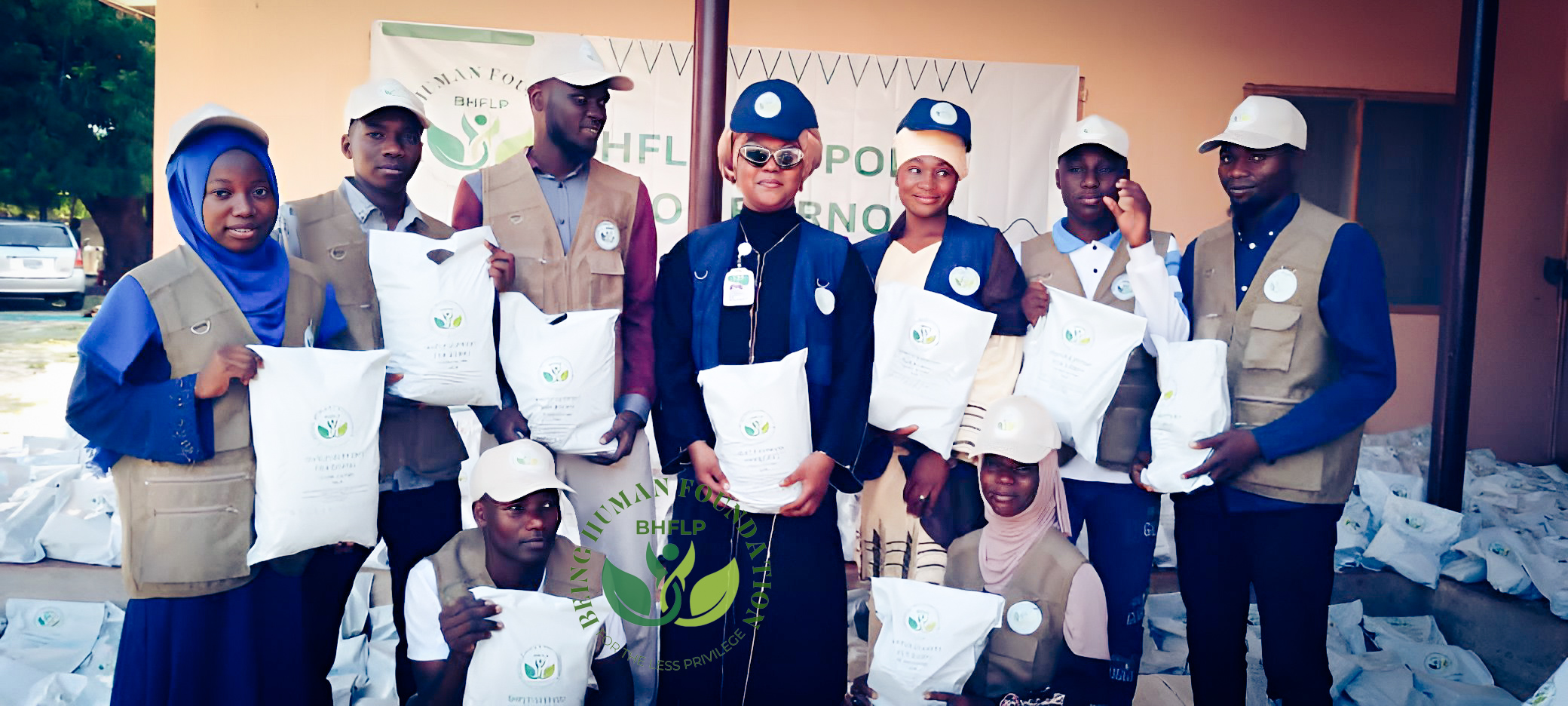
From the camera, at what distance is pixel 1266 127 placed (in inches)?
112

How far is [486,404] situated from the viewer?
2.81 meters

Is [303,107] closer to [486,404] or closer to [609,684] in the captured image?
[486,404]

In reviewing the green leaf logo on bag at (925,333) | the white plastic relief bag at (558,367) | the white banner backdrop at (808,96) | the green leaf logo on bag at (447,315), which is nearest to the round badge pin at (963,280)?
the green leaf logo on bag at (925,333)

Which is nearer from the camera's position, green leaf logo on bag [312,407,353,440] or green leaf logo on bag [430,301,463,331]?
green leaf logo on bag [312,407,353,440]

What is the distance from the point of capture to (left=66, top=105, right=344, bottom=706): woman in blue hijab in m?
2.34

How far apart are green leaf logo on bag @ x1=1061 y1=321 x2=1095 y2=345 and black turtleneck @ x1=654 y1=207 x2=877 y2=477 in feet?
1.76

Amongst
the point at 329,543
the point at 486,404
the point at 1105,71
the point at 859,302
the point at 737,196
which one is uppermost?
the point at 1105,71

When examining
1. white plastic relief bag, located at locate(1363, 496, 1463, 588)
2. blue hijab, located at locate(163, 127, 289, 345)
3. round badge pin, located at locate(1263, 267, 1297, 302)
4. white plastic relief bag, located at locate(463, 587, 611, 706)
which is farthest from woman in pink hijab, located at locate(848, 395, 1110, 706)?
white plastic relief bag, located at locate(1363, 496, 1463, 588)

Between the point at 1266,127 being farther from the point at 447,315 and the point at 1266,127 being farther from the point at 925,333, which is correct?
the point at 447,315

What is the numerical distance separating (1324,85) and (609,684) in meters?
5.99

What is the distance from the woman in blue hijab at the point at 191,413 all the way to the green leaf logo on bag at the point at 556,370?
25.1 inches

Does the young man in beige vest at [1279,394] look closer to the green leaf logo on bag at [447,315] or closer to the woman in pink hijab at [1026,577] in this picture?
the woman in pink hijab at [1026,577]

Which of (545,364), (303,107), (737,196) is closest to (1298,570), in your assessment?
(545,364)

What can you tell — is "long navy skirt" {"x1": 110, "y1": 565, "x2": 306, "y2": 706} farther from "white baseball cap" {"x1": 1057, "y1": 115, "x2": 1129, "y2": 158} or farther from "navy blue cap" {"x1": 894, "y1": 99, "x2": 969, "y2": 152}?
"white baseball cap" {"x1": 1057, "y1": 115, "x2": 1129, "y2": 158}
